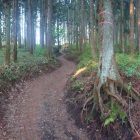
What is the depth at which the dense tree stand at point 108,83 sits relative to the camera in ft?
23.4

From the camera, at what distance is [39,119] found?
306 inches

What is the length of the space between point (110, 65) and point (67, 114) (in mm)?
2676

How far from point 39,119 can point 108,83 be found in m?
3.01

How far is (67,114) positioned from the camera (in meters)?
8.26

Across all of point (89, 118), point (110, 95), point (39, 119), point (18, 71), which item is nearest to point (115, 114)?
point (110, 95)

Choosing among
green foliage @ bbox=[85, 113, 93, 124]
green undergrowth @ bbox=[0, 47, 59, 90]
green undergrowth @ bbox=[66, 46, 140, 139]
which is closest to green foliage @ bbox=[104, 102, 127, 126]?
green undergrowth @ bbox=[66, 46, 140, 139]

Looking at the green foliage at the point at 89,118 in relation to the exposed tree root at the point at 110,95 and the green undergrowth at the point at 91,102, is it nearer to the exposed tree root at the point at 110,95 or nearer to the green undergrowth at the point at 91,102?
the green undergrowth at the point at 91,102

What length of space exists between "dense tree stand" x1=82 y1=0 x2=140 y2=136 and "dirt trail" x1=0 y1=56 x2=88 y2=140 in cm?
115

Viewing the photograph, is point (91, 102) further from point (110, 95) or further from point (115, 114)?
point (115, 114)

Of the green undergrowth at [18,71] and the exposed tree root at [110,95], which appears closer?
the exposed tree root at [110,95]

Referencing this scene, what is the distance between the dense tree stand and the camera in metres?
7.14

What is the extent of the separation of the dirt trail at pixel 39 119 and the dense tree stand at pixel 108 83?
3.76ft

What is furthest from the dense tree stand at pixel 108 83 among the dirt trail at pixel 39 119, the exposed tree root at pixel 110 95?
the dirt trail at pixel 39 119

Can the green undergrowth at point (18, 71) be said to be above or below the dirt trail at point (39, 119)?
above
